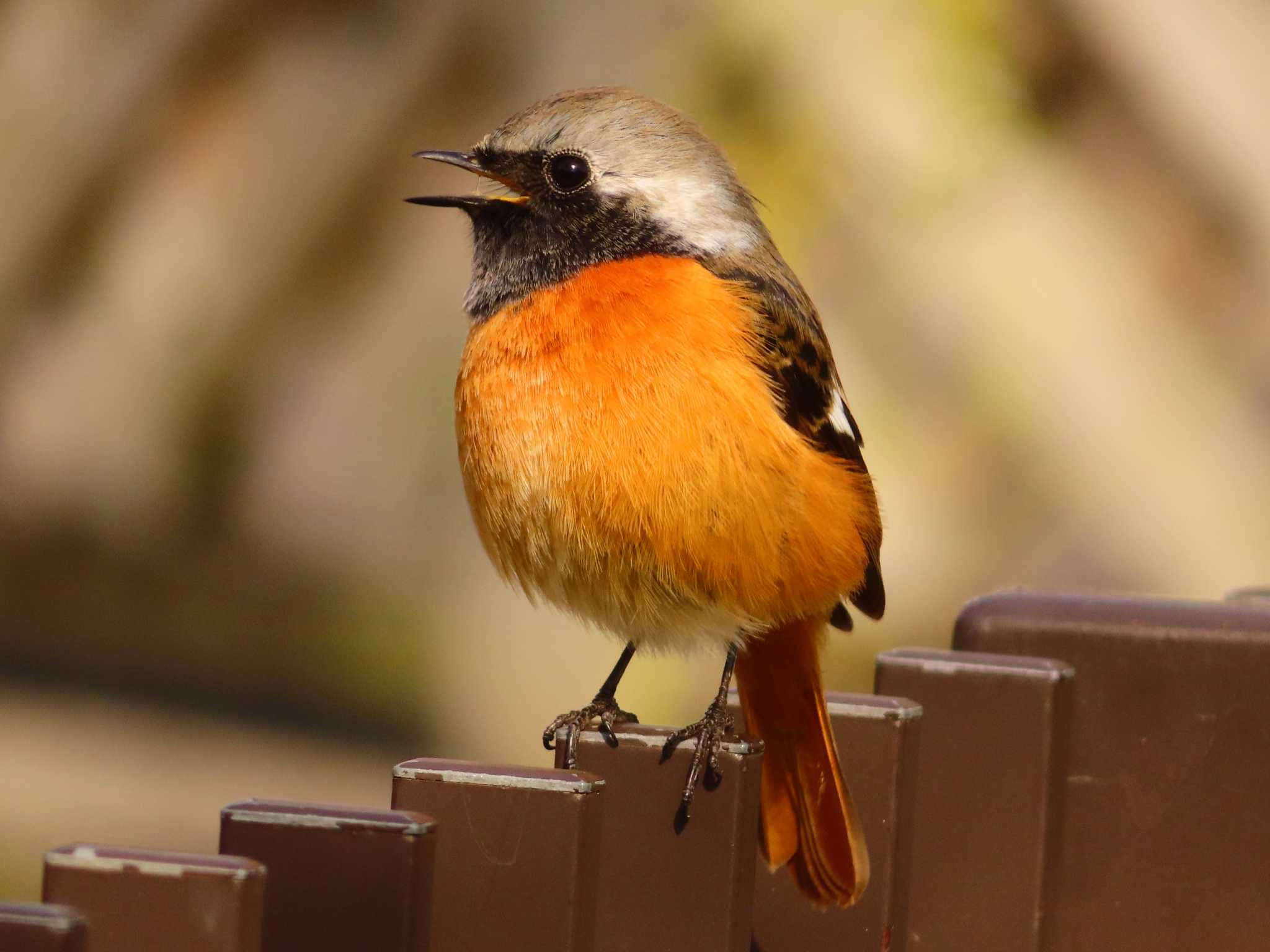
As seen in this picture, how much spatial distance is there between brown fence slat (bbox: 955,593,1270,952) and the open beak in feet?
4.65

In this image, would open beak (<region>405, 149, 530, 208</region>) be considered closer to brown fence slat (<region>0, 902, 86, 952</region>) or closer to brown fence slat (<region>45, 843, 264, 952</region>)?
brown fence slat (<region>45, 843, 264, 952</region>)

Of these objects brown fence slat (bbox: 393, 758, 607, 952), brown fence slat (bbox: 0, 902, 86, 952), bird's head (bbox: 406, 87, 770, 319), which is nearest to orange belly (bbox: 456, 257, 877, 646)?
bird's head (bbox: 406, 87, 770, 319)

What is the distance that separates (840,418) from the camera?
3615 millimetres

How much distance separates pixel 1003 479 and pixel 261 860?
4.24 metres

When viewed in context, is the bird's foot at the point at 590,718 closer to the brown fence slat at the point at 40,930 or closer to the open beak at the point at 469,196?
the open beak at the point at 469,196

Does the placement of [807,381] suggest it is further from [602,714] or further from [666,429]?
[602,714]

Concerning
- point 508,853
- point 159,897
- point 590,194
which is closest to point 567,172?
point 590,194

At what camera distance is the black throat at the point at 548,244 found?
3.47 meters

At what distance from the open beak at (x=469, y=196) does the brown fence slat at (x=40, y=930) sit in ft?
7.29

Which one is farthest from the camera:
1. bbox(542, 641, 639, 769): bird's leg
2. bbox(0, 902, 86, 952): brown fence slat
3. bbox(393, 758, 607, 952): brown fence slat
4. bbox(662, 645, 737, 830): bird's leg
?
bbox(542, 641, 639, 769): bird's leg

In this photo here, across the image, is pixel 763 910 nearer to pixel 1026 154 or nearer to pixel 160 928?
pixel 160 928

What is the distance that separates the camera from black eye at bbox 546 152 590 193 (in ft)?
11.6

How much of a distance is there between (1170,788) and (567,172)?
5.18 feet

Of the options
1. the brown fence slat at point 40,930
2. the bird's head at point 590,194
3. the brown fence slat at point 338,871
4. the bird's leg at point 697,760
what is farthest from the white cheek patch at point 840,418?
the brown fence slat at point 40,930
